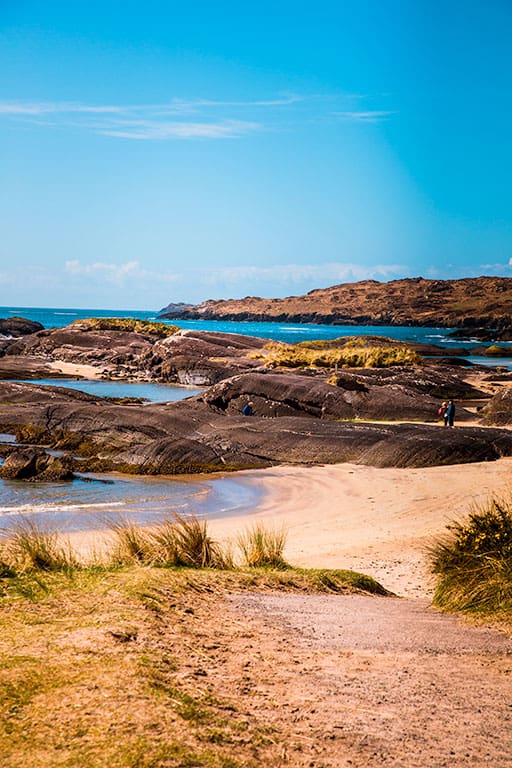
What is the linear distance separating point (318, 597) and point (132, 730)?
164 inches

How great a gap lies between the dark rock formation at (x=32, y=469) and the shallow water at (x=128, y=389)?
65.8ft

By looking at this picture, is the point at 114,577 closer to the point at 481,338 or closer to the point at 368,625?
the point at 368,625

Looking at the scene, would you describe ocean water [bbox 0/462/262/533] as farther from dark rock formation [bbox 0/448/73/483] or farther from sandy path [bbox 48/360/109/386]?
sandy path [bbox 48/360/109/386]

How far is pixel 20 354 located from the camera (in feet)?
227

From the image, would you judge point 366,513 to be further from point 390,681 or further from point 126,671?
point 126,671

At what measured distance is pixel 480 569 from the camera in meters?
8.26

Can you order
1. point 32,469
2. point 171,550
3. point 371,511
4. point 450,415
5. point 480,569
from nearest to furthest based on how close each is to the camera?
1. point 480,569
2. point 171,550
3. point 371,511
4. point 32,469
5. point 450,415

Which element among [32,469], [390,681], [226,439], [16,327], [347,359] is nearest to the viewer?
[390,681]

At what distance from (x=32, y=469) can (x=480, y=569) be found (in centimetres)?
1536

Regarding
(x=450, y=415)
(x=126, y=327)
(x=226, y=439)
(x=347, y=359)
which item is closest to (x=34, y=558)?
(x=226, y=439)

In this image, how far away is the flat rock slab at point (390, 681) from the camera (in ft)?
14.0

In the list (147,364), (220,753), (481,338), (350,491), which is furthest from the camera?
(481,338)

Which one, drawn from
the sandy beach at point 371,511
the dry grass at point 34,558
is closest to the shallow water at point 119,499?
the sandy beach at point 371,511

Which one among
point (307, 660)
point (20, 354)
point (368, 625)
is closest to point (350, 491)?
point (368, 625)
